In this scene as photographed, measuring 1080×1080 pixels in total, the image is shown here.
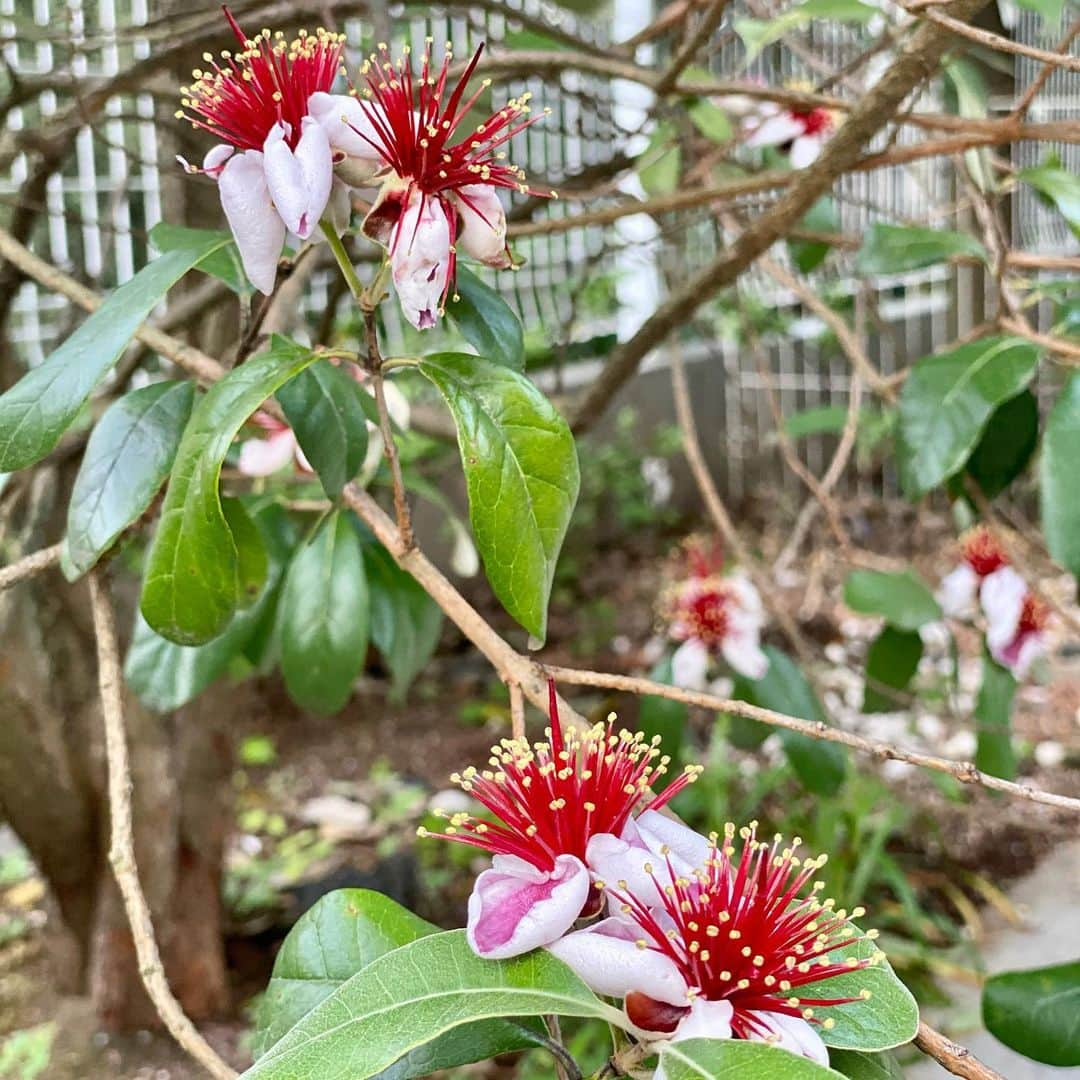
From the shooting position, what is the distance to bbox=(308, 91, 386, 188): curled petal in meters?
0.56

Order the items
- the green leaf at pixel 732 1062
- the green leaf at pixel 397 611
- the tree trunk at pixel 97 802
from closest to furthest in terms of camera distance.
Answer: the green leaf at pixel 732 1062 < the green leaf at pixel 397 611 < the tree trunk at pixel 97 802

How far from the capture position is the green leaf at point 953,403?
36.6 inches

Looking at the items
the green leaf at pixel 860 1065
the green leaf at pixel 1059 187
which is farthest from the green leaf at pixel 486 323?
the green leaf at pixel 1059 187

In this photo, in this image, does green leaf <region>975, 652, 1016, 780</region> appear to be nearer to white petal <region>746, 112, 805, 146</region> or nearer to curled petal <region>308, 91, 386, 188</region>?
white petal <region>746, 112, 805, 146</region>

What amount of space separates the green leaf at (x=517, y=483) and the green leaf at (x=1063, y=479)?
1.59ft

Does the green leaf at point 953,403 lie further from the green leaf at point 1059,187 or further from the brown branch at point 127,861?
the brown branch at point 127,861

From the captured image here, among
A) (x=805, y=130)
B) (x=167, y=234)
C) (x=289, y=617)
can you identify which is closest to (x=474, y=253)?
(x=167, y=234)

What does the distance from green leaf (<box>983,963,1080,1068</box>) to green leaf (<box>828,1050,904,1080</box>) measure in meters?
0.35

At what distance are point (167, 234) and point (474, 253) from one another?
0.86 ft

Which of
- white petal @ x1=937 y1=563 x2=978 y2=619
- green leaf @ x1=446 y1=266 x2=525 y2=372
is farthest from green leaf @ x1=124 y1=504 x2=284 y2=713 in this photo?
white petal @ x1=937 y1=563 x2=978 y2=619

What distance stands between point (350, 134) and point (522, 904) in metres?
0.37

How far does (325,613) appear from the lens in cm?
106

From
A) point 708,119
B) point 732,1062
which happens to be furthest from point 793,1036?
point 708,119

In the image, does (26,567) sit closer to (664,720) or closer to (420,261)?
(420,261)
